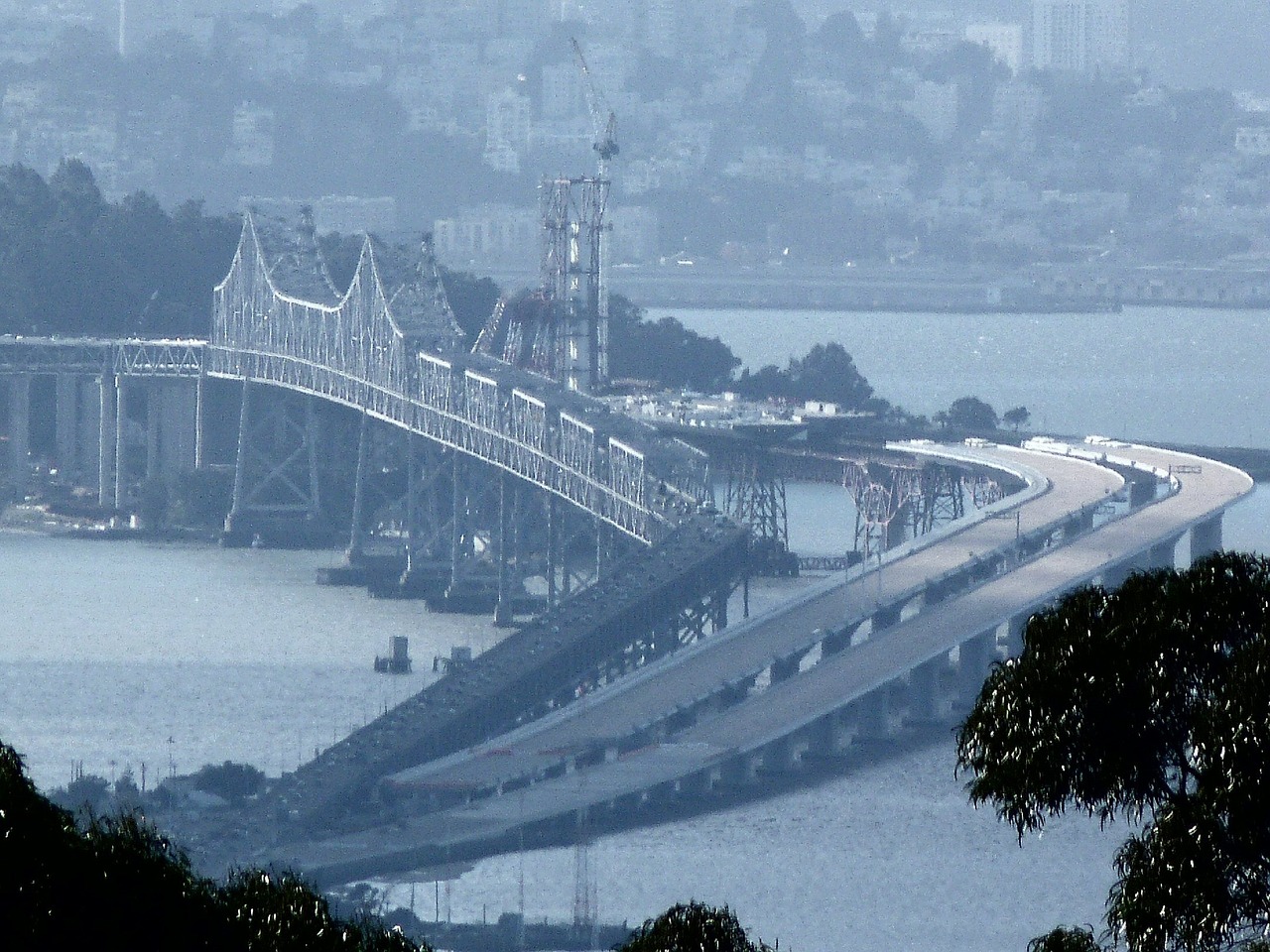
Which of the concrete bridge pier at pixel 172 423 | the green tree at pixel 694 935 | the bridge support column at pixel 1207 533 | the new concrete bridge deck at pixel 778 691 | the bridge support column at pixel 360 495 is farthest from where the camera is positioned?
the concrete bridge pier at pixel 172 423

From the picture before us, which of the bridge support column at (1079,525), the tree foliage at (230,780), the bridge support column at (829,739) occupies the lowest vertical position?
the bridge support column at (829,739)

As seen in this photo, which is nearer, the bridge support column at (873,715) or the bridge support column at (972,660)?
the bridge support column at (873,715)

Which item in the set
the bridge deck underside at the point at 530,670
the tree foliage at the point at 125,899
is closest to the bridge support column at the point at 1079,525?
the bridge deck underside at the point at 530,670

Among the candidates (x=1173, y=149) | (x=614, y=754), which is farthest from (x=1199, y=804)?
(x=1173, y=149)

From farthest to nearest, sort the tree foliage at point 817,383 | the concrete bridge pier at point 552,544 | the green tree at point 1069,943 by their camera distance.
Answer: the tree foliage at point 817,383
the concrete bridge pier at point 552,544
the green tree at point 1069,943

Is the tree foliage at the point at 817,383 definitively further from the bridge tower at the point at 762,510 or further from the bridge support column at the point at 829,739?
the bridge support column at the point at 829,739

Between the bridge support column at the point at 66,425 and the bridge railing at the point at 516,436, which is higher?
the bridge railing at the point at 516,436
